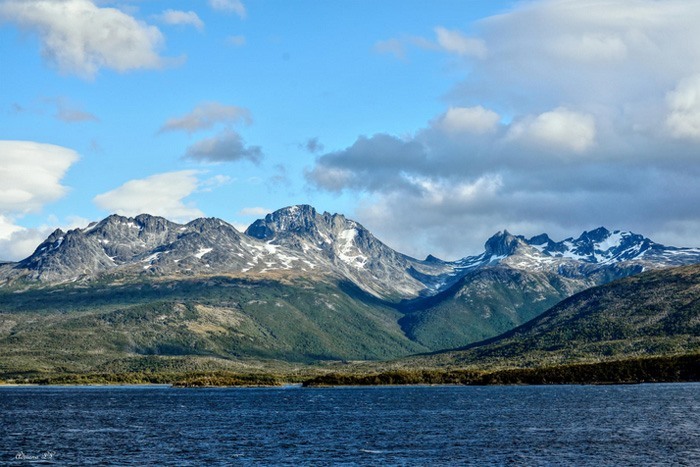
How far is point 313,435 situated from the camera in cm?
15775

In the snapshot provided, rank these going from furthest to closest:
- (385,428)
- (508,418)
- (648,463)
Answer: (508,418)
(385,428)
(648,463)

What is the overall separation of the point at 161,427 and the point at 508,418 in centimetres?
7545

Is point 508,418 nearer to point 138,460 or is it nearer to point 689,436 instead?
point 689,436

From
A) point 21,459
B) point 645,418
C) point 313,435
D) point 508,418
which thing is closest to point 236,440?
point 313,435

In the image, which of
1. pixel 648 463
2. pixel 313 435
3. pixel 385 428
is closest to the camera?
pixel 648 463

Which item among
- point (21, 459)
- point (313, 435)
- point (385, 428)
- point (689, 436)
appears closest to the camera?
point (21, 459)

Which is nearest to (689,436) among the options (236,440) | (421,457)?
(421,457)

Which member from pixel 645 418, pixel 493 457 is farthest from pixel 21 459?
pixel 645 418

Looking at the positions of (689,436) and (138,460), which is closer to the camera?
(138,460)

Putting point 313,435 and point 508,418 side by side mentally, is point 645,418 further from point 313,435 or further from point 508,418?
point 313,435

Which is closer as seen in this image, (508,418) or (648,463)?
(648,463)

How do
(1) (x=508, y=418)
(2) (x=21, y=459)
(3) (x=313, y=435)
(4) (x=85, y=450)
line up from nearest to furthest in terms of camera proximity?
(2) (x=21, y=459) < (4) (x=85, y=450) < (3) (x=313, y=435) < (1) (x=508, y=418)

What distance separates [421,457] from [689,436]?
49890mm

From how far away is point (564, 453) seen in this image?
124000 millimetres
